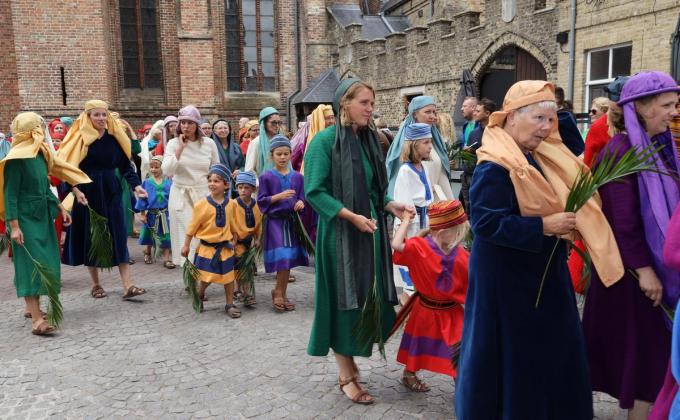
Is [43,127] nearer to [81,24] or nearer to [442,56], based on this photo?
[442,56]

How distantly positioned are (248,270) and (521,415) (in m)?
3.77

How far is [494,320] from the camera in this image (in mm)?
2637

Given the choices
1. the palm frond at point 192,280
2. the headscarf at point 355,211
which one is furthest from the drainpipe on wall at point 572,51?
the headscarf at point 355,211

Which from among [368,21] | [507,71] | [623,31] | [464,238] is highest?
[368,21]

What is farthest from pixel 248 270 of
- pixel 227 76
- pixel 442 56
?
pixel 227 76

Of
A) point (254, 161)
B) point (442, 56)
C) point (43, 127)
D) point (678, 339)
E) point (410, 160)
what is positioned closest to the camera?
point (678, 339)

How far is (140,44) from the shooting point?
23781 mm

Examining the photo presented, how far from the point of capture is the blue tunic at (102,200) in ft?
20.6

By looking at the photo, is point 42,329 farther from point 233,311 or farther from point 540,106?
point 540,106

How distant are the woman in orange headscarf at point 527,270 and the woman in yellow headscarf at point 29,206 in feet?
A: 13.8

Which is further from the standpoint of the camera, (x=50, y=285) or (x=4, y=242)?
(x=4, y=242)

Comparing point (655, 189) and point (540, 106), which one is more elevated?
point (540, 106)

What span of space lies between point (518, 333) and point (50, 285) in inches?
170

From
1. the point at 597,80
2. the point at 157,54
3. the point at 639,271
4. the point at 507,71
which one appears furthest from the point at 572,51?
the point at 157,54
